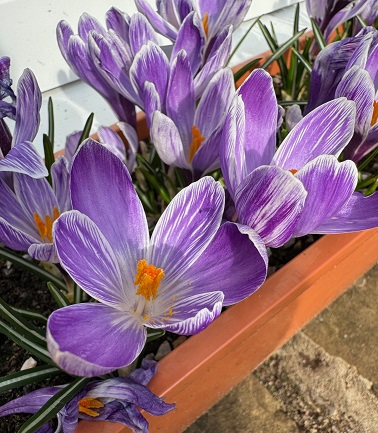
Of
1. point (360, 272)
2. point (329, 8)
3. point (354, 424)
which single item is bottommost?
point (354, 424)

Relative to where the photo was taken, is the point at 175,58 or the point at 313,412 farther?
the point at 313,412

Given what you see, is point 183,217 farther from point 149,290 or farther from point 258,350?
point 258,350

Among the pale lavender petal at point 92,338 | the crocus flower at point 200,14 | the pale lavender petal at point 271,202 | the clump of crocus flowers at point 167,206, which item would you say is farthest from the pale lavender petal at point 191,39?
the pale lavender petal at point 92,338

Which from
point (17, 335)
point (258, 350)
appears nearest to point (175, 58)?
point (17, 335)

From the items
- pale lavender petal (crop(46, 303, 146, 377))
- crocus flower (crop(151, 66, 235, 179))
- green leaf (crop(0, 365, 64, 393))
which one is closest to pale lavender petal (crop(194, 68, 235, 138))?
crocus flower (crop(151, 66, 235, 179))

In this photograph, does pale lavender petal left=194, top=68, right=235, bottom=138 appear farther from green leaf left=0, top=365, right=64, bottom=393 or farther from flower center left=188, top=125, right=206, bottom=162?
green leaf left=0, top=365, right=64, bottom=393

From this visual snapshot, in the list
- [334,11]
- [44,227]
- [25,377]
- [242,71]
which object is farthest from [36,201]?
[334,11]

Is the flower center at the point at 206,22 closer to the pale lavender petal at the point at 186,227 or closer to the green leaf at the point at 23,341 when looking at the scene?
the pale lavender petal at the point at 186,227
